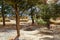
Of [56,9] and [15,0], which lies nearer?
[15,0]

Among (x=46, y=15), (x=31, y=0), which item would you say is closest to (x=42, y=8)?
(x=46, y=15)

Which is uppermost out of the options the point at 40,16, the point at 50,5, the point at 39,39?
the point at 50,5

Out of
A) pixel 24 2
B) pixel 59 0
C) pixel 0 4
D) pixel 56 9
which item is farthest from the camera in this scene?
pixel 0 4

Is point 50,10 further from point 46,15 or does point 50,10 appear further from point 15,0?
point 15,0

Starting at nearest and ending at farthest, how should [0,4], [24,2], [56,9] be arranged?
[24,2] < [56,9] < [0,4]

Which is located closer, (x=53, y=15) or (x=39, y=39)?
(x=39, y=39)

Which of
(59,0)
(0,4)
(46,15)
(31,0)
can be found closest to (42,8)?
(46,15)

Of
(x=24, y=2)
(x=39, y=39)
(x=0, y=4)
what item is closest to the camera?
(x=39, y=39)

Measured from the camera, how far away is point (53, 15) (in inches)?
347

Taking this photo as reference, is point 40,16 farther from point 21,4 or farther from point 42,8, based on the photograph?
point 21,4

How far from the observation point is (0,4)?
1098cm

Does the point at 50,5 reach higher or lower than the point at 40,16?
higher

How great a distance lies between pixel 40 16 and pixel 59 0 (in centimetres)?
223

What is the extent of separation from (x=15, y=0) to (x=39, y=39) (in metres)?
2.00
